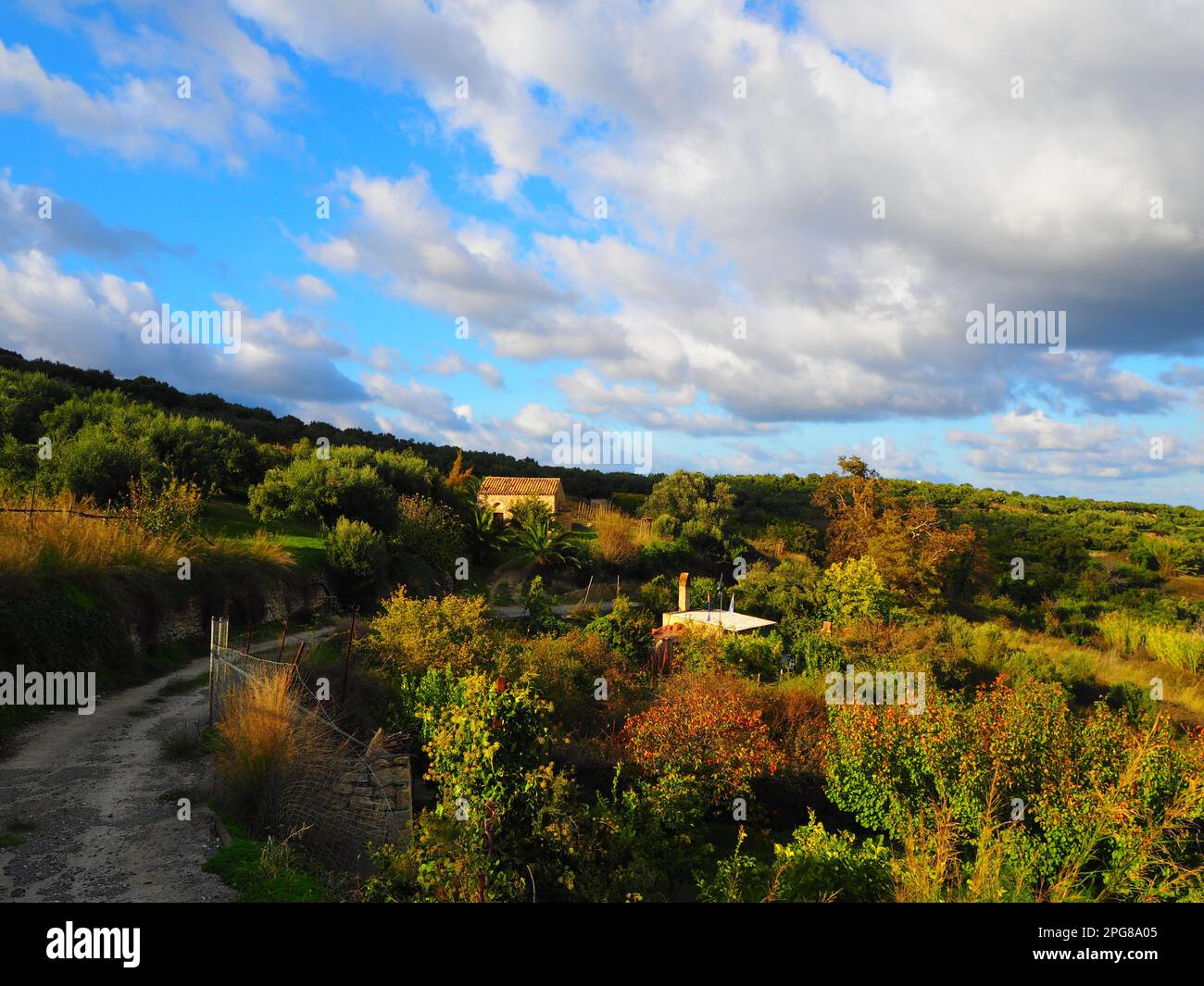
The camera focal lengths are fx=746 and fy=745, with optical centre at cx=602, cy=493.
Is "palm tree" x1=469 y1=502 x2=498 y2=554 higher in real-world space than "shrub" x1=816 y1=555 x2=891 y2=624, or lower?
higher

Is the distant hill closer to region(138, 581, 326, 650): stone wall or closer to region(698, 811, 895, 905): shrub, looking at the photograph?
region(138, 581, 326, 650): stone wall

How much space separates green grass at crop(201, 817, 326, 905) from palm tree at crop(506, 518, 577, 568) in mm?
22215

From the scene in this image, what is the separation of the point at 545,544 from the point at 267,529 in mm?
10656

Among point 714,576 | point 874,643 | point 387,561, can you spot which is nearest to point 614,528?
point 714,576

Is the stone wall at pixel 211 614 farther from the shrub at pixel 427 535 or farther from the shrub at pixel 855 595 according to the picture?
the shrub at pixel 855 595

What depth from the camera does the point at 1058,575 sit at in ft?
123

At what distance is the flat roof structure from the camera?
19188 millimetres

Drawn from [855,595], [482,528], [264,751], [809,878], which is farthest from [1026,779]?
[482,528]

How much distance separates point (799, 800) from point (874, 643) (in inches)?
275

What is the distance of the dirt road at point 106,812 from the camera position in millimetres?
6051

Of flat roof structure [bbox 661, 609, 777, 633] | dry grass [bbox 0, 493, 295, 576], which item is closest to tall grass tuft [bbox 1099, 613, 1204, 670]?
flat roof structure [bbox 661, 609, 777, 633]

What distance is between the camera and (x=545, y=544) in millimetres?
29422

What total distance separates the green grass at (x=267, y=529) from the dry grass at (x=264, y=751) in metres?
11.4
